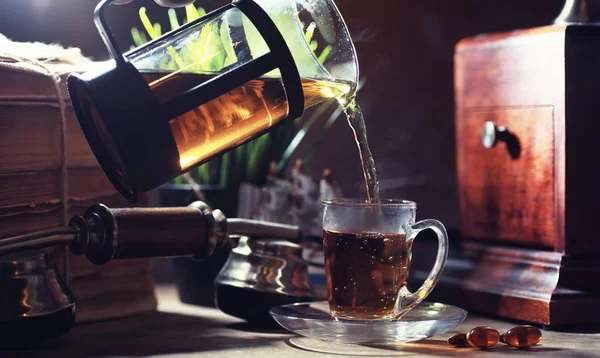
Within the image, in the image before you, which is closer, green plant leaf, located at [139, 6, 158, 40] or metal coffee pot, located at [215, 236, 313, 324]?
metal coffee pot, located at [215, 236, 313, 324]

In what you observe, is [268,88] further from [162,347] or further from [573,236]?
[573,236]

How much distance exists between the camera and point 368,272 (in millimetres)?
937

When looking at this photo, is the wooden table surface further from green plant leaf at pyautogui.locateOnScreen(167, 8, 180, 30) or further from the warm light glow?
green plant leaf at pyautogui.locateOnScreen(167, 8, 180, 30)

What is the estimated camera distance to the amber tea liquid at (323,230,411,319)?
934 millimetres

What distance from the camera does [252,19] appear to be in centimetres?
84

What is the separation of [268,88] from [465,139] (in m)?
0.48

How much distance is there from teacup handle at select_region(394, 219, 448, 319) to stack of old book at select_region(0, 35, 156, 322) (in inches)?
15.2

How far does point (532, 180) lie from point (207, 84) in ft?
1.66

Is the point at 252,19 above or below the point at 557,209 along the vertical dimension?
above

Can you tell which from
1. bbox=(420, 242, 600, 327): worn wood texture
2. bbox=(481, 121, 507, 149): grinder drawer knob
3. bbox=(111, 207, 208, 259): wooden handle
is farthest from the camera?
bbox=(481, 121, 507, 149): grinder drawer knob

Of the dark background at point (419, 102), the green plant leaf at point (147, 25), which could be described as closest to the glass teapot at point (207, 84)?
the green plant leaf at point (147, 25)

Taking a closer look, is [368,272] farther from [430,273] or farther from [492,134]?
[492,134]

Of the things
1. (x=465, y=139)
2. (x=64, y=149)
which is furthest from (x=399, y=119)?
(x=64, y=149)

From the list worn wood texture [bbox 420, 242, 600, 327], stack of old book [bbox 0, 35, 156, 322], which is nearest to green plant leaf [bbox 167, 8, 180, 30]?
stack of old book [bbox 0, 35, 156, 322]
